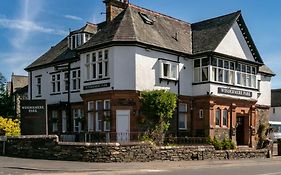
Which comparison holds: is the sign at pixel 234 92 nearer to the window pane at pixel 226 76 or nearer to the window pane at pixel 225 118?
the window pane at pixel 226 76

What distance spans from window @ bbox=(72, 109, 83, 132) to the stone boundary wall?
1098 cm

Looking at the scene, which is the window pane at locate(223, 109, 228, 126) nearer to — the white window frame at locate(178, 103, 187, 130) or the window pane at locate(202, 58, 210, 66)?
the white window frame at locate(178, 103, 187, 130)

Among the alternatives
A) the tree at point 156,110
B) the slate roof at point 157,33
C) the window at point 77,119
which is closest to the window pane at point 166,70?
the slate roof at point 157,33

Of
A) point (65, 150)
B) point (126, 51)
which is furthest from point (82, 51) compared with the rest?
point (65, 150)

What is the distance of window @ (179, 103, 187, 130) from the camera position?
37.0 metres

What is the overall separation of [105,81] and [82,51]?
386cm

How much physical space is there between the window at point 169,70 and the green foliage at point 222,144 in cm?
579

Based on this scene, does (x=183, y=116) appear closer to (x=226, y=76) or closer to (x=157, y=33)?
(x=226, y=76)

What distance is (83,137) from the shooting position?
1407 inches

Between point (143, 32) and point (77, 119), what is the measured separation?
33.7ft

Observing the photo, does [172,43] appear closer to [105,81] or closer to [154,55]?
[154,55]

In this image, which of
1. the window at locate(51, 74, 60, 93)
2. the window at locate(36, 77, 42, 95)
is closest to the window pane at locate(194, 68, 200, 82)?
the window at locate(51, 74, 60, 93)

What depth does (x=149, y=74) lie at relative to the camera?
112 ft

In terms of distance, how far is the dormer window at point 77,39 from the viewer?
4009cm
